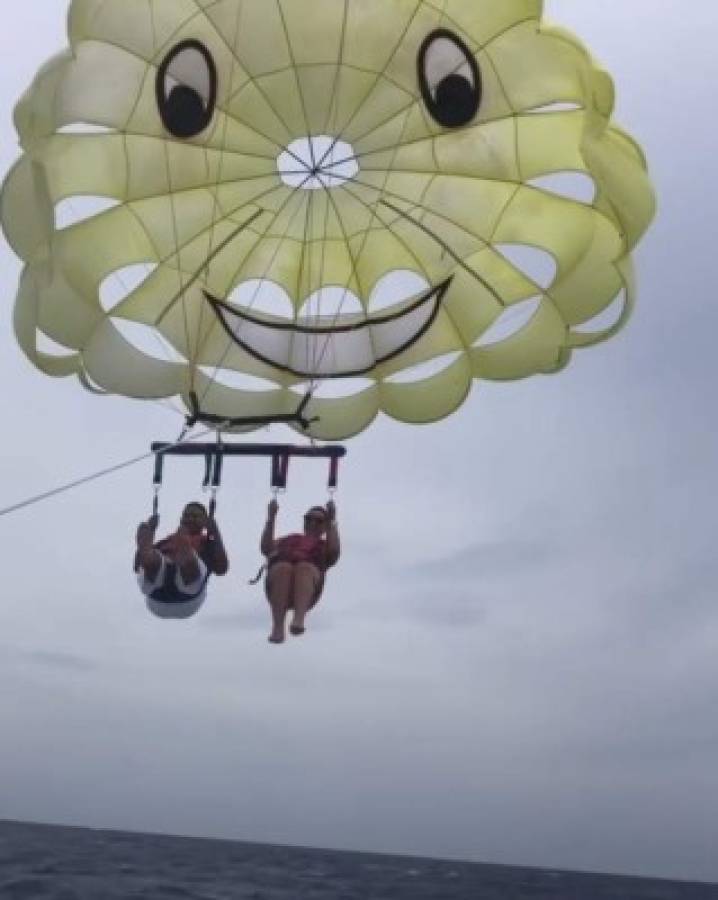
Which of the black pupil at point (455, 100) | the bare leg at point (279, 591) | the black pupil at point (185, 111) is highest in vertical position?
the black pupil at point (455, 100)

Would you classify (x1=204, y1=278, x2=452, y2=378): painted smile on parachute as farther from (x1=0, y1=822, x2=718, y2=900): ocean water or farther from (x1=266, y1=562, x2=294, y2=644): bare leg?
(x1=0, y1=822, x2=718, y2=900): ocean water

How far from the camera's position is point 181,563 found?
967 cm

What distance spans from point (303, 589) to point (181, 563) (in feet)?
2.83

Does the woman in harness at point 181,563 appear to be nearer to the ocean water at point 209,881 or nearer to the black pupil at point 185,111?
the black pupil at point 185,111

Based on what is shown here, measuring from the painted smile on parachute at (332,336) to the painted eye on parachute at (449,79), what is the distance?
1283 mm

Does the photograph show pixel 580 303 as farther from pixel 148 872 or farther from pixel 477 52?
pixel 148 872

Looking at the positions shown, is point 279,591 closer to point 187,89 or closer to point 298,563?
point 298,563

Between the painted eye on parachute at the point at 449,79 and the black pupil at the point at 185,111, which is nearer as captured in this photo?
the painted eye on parachute at the point at 449,79

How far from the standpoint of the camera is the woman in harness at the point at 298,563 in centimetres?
979

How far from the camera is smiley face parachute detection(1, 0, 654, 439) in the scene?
972 cm

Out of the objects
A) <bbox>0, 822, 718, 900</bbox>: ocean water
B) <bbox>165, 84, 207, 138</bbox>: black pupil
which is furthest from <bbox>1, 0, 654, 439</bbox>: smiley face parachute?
<bbox>0, 822, 718, 900</bbox>: ocean water

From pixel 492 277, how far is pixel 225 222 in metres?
2.08

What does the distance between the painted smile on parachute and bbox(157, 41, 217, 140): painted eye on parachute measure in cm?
134

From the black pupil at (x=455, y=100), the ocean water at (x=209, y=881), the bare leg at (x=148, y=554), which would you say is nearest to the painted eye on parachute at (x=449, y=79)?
the black pupil at (x=455, y=100)
